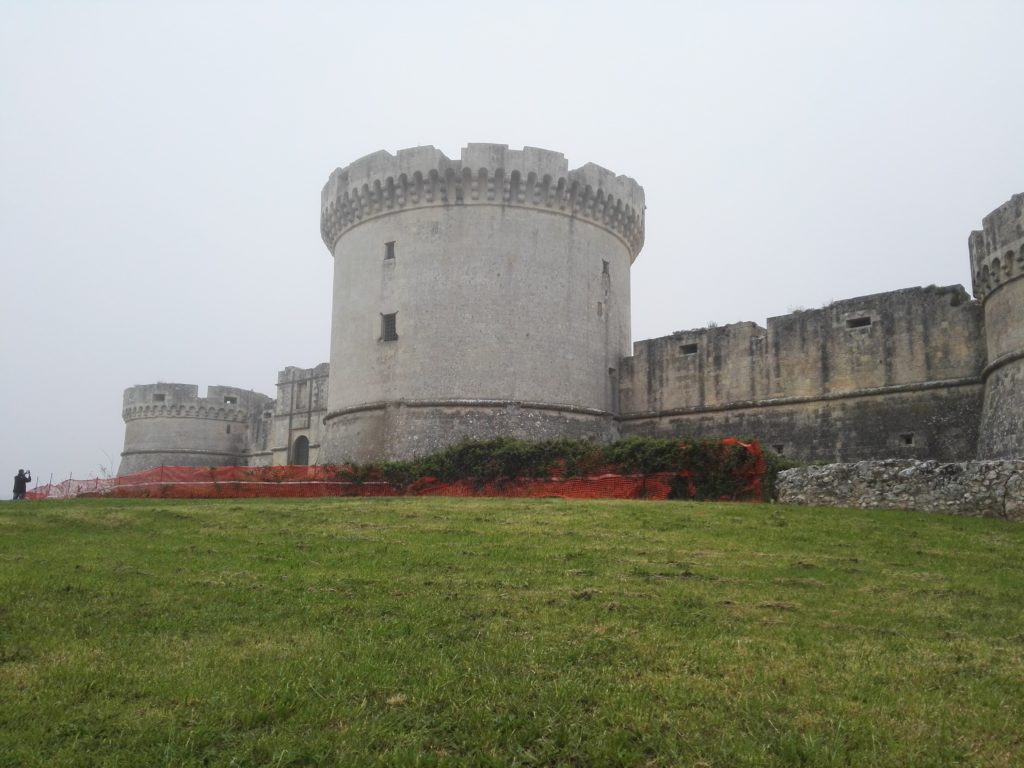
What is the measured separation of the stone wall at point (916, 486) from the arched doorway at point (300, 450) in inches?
1050

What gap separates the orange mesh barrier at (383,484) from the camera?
1581cm

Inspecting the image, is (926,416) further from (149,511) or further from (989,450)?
(149,511)

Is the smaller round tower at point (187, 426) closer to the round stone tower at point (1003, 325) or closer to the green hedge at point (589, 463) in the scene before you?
the green hedge at point (589, 463)

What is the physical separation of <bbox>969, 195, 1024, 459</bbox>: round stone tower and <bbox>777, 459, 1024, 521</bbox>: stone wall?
148 inches

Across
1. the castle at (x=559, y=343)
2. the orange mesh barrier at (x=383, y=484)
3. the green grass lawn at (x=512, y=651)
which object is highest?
the castle at (x=559, y=343)

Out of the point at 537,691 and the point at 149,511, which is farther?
the point at 149,511

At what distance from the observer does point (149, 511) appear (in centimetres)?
1334

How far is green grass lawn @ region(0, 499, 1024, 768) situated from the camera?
4.29 m

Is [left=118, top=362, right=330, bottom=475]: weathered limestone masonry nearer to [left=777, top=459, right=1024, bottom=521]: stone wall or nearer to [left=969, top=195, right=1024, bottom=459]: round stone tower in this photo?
[left=777, top=459, right=1024, bottom=521]: stone wall

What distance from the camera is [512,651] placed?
5652mm

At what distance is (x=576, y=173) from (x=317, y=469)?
34.7 feet

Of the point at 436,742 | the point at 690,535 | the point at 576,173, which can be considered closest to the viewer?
the point at 436,742

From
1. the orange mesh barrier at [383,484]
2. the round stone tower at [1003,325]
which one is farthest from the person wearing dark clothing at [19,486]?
the round stone tower at [1003,325]

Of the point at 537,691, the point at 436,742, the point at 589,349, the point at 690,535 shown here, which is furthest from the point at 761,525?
the point at 589,349
